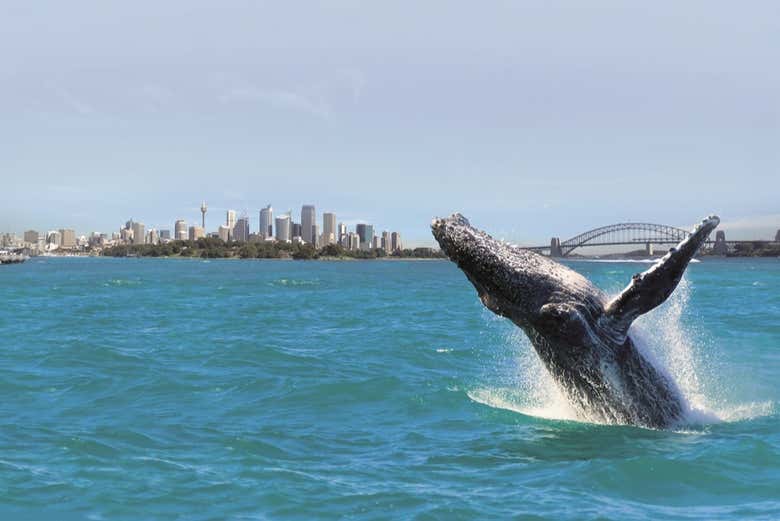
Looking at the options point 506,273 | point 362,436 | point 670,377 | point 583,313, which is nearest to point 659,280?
point 583,313

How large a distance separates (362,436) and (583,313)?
289 cm

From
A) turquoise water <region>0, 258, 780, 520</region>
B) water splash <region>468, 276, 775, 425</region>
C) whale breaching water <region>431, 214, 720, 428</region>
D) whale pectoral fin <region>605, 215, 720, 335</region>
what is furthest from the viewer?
water splash <region>468, 276, 775, 425</region>

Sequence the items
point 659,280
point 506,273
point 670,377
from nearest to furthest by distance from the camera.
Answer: point 659,280 < point 506,273 < point 670,377

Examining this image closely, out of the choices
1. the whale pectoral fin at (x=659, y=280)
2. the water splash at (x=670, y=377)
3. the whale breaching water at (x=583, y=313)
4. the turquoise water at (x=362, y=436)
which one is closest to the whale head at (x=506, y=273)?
the whale breaching water at (x=583, y=313)

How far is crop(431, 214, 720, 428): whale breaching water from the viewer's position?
26.5 ft

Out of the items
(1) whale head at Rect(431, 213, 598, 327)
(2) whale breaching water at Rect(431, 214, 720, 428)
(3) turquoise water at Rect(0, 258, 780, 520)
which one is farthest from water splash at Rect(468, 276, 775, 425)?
(1) whale head at Rect(431, 213, 598, 327)

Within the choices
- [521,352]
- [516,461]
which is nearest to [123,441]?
[516,461]

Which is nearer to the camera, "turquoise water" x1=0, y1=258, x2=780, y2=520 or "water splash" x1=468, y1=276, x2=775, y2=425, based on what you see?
"turquoise water" x1=0, y1=258, x2=780, y2=520

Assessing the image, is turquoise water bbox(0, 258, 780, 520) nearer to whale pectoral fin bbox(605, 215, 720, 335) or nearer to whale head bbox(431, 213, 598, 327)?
whale pectoral fin bbox(605, 215, 720, 335)

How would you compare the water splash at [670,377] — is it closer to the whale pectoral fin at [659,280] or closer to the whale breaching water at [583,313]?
the whale breaching water at [583,313]

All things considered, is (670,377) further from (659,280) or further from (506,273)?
(506,273)

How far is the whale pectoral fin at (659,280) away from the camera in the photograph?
25.7 ft

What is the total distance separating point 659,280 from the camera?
7.87 meters

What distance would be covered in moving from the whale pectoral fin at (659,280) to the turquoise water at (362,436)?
127cm
